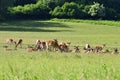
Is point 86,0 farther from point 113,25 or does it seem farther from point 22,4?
point 113,25

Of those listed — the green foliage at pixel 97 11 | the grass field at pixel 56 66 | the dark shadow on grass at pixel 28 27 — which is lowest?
the green foliage at pixel 97 11

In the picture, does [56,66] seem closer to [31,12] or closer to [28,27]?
[28,27]

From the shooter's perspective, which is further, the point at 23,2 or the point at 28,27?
the point at 23,2

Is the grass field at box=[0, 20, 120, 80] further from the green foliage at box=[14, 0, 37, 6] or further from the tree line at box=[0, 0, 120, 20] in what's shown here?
the green foliage at box=[14, 0, 37, 6]

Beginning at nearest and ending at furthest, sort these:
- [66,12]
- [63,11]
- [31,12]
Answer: [31,12] < [63,11] < [66,12]

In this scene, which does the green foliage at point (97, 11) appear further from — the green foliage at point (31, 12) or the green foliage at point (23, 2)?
the green foliage at point (23, 2)

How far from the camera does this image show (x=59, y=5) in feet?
380

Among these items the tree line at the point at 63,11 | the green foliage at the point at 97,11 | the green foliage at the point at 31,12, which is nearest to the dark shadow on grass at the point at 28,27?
the tree line at the point at 63,11

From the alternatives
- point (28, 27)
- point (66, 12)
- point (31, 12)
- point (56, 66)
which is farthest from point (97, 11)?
point (56, 66)

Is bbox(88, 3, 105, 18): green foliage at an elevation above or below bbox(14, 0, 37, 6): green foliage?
below

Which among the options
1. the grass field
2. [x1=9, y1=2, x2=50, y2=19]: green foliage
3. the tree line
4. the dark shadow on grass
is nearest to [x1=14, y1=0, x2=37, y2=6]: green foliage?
the tree line

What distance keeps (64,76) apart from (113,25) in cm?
8084

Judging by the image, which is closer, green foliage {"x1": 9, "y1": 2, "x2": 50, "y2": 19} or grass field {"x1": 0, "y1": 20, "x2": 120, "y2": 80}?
grass field {"x1": 0, "y1": 20, "x2": 120, "y2": 80}

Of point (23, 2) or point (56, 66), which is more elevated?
point (56, 66)
